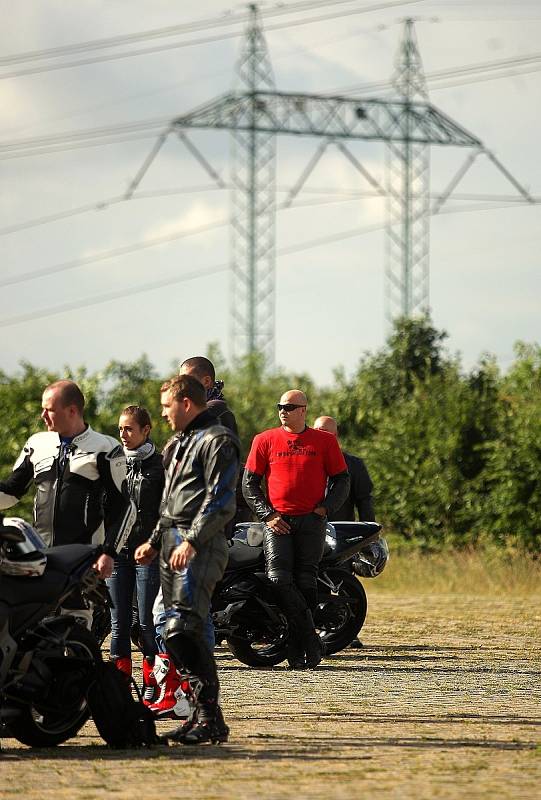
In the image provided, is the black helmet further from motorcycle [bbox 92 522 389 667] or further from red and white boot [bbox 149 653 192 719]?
red and white boot [bbox 149 653 192 719]

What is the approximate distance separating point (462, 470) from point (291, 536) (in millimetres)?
15772

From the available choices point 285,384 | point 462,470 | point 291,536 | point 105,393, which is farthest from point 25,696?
point 285,384

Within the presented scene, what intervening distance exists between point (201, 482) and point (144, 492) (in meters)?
2.42

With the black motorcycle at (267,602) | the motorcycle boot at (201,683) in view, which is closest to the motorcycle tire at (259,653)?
the black motorcycle at (267,602)

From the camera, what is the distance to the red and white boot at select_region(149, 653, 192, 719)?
29.7ft

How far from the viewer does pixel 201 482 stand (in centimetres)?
825

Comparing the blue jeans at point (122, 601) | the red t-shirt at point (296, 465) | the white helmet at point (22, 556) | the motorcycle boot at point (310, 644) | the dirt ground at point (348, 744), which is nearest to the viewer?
the dirt ground at point (348, 744)

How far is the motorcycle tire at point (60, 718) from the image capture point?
26.4ft

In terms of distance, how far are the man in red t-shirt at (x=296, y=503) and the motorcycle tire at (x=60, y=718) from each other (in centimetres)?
400

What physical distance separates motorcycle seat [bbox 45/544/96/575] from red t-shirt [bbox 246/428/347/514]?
400cm

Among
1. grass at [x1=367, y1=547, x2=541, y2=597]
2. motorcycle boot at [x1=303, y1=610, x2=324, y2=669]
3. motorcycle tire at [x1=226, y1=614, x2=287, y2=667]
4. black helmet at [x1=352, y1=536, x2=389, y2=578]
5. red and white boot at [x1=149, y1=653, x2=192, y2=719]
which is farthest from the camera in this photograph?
grass at [x1=367, y1=547, x2=541, y2=597]

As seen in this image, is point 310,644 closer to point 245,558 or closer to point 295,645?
point 295,645

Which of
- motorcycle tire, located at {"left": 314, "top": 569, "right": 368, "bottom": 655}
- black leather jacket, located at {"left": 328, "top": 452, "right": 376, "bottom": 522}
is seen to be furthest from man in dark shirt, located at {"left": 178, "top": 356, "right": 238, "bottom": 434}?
black leather jacket, located at {"left": 328, "top": 452, "right": 376, "bottom": 522}

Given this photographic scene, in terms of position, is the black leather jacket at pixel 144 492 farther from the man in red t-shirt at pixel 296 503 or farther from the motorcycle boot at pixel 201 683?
the motorcycle boot at pixel 201 683
